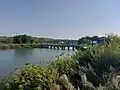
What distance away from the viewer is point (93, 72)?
5406 millimetres

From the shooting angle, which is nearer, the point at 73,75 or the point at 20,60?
the point at 73,75

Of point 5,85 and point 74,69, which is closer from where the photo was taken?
point 5,85

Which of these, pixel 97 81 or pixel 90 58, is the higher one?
pixel 90 58

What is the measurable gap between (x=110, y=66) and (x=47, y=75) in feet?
5.73

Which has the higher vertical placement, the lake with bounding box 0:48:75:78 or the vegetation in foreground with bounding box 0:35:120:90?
the vegetation in foreground with bounding box 0:35:120:90

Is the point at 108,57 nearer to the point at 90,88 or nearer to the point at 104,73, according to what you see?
the point at 104,73

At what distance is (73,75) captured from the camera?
5621 mm

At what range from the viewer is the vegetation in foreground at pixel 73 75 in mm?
4265

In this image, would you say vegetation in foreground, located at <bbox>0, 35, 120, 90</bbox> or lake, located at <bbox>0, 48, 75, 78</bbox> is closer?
vegetation in foreground, located at <bbox>0, 35, 120, 90</bbox>

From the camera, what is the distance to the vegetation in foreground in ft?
14.0

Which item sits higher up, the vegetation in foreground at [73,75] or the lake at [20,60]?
the vegetation in foreground at [73,75]

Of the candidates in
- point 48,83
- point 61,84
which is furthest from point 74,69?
point 48,83

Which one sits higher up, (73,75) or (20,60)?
(73,75)

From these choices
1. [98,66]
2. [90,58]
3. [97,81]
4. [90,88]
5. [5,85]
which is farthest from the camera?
[90,58]
